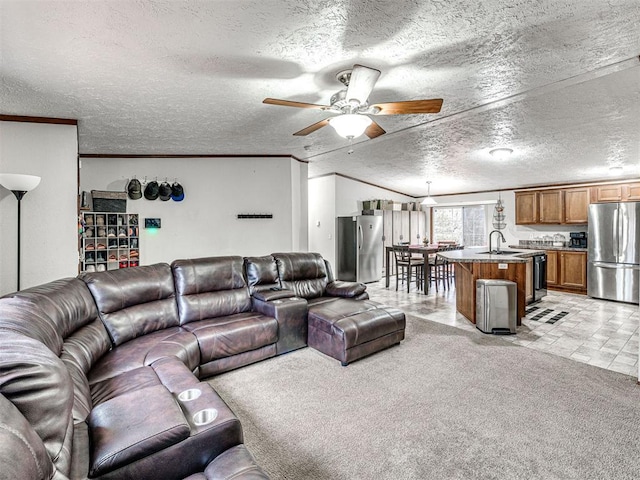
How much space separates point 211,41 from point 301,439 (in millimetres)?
2561

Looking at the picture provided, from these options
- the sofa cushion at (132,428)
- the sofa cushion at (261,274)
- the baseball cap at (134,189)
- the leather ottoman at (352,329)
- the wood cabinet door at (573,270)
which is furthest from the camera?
the wood cabinet door at (573,270)

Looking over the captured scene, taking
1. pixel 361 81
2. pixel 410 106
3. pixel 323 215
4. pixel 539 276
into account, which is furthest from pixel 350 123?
pixel 323 215

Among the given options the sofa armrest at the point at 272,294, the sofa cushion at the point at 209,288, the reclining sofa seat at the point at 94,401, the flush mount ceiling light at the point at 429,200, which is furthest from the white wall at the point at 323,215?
the reclining sofa seat at the point at 94,401

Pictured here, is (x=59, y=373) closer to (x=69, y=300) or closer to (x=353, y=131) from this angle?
(x=69, y=300)

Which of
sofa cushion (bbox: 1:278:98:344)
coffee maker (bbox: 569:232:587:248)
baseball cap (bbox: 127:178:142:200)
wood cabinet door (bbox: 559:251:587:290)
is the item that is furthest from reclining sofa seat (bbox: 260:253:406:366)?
coffee maker (bbox: 569:232:587:248)

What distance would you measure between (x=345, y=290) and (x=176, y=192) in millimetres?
3102

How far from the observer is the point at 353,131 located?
2.53 m

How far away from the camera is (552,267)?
6.25 metres

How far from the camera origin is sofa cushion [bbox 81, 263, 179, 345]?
8.15 feet

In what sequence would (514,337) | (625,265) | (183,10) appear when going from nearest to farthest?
(183,10) < (514,337) < (625,265)

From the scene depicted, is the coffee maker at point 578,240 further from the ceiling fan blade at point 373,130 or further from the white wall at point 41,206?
the white wall at point 41,206

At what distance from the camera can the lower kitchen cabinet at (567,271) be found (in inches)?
230

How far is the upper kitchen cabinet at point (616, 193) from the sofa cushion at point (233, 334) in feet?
20.8

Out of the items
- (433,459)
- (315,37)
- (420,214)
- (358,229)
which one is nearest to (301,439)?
(433,459)
